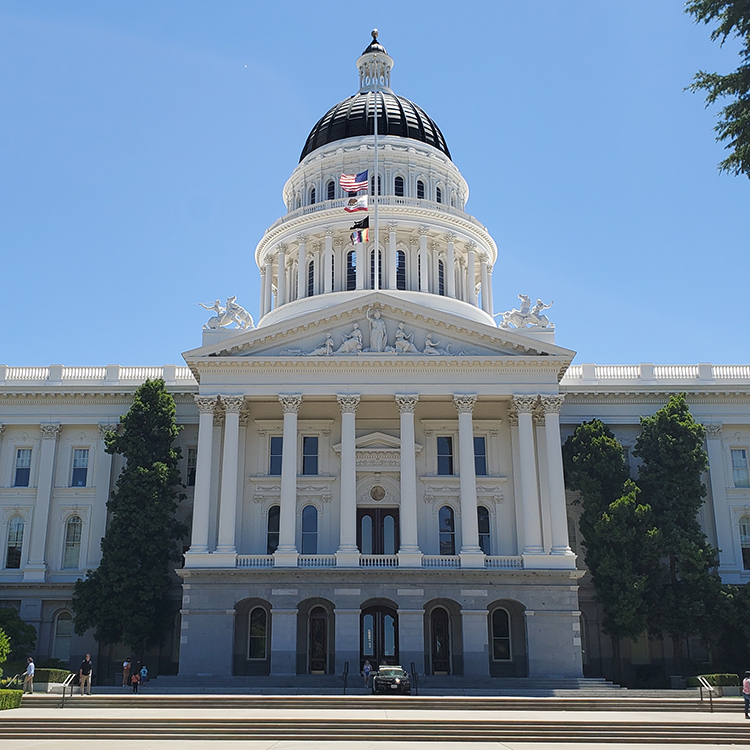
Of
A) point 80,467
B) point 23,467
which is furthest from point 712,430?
point 23,467

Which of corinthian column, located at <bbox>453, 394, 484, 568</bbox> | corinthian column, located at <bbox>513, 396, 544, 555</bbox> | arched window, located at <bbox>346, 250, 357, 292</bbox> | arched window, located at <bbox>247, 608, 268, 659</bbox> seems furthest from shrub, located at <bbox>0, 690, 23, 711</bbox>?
A: arched window, located at <bbox>346, 250, 357, 292</bbox>

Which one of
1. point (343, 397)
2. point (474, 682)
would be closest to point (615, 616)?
point (474, 682)

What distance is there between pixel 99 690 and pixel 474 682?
15.5 meters

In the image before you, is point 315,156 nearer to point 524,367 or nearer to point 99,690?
point 524,367

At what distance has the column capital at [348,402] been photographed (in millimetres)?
46125

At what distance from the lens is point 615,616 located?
147 ft

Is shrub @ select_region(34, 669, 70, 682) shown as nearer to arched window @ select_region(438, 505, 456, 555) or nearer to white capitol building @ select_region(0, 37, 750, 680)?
white capitol building @ select_region(0, 37, 750, 680)

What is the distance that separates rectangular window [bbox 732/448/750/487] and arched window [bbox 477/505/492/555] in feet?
47.3

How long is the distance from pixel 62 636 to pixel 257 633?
1149 centimetres

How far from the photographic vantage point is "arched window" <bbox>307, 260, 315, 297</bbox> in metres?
63.5

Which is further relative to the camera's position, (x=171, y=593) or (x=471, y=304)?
(x=471, y=304)

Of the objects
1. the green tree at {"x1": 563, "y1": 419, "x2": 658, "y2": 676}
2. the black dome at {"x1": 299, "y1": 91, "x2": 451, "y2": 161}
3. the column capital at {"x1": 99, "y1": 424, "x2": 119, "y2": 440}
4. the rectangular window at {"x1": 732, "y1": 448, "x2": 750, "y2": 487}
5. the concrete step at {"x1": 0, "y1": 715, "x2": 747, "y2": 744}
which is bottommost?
the concrete step at {"x1": 0, "y1": 715, "x2": 747, "y2": 744}

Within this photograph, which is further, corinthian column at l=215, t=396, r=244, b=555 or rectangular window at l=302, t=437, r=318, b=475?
rectangular window at l=302, t=437, r=318, b=475

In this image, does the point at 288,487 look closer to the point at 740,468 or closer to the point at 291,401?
the point at 291,401
